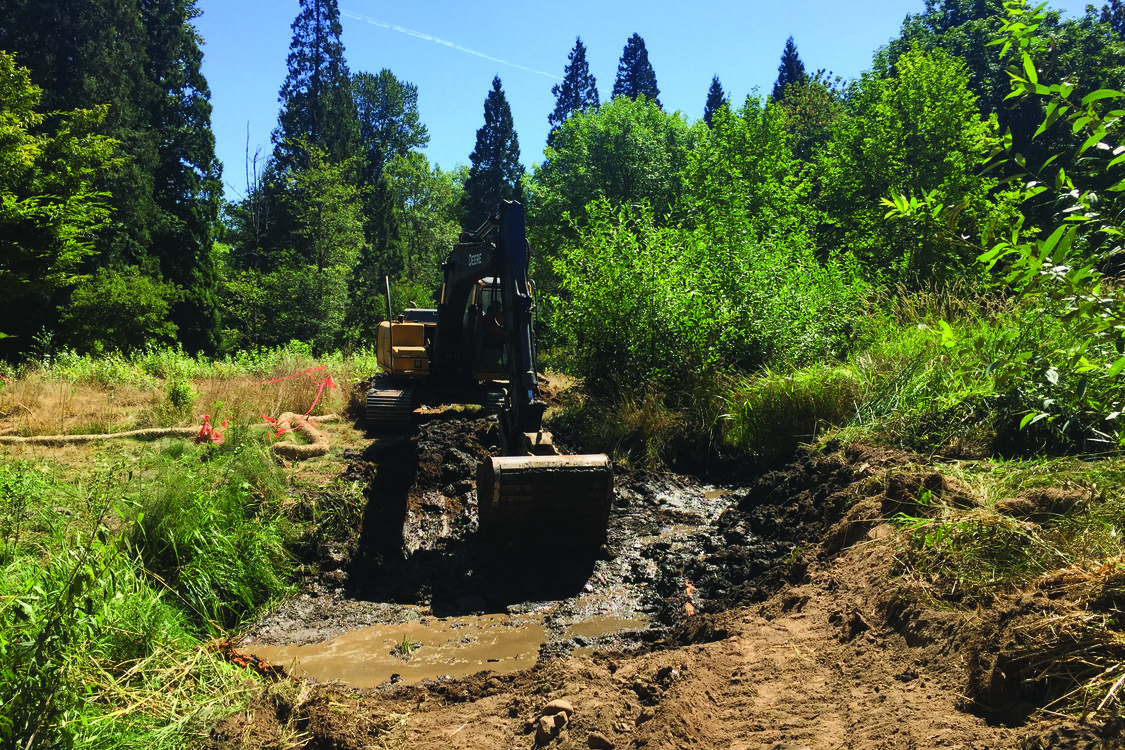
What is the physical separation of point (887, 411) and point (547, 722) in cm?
551

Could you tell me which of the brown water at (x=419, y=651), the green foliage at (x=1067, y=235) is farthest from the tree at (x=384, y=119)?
the green foliage at (x=1067, y=235)

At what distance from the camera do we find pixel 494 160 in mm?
47188

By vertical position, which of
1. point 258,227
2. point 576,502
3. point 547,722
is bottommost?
point 547,722

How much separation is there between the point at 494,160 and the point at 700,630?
45.5 meters

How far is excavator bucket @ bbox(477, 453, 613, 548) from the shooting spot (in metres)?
6.41

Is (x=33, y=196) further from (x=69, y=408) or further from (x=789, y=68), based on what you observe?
(x=789, y=68)

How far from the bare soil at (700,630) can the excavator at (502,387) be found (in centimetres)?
45

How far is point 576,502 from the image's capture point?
6629 mm

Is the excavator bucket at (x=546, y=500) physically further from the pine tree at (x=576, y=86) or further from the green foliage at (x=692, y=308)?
the pine tree at (x=576, y=86)

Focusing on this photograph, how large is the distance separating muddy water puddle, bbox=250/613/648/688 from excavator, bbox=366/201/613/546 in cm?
99

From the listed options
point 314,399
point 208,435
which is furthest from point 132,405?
point 208,435

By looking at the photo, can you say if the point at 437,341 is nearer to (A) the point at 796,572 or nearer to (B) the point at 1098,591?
(A) the point at 796,572

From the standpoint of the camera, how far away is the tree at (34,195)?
16547 mm

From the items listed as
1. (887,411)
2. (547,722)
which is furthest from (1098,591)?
(887,411)
